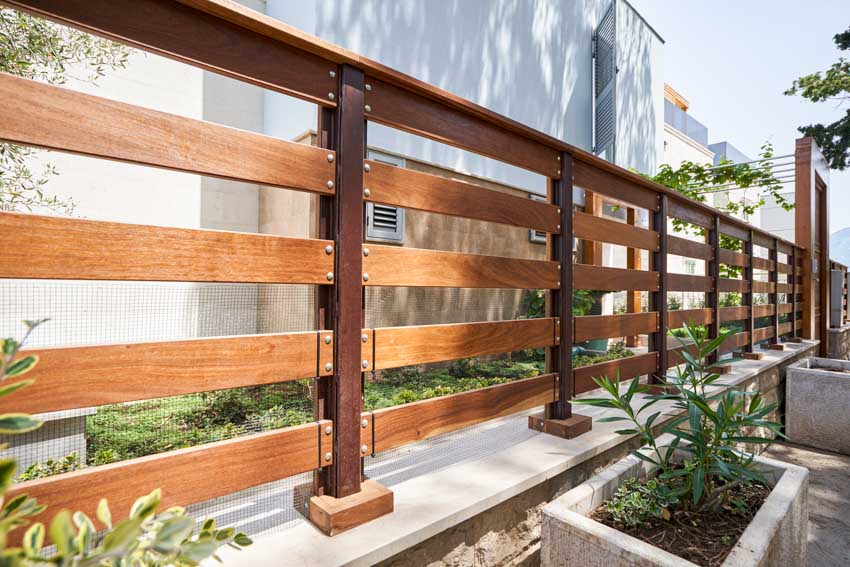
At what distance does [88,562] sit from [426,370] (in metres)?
2.31

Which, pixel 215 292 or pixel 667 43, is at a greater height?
pixel 667 43

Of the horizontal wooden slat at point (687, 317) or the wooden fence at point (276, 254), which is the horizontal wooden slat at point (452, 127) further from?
the horizontal wooden slat at point (687, 317)

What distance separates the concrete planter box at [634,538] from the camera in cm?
105

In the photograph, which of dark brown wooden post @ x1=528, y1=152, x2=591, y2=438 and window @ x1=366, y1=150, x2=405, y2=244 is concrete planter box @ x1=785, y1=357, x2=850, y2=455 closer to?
dark brown wooden post @ x1=528, y1=152, x2=591, y2=438

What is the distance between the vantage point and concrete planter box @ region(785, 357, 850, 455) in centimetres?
317

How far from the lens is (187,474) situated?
928mm

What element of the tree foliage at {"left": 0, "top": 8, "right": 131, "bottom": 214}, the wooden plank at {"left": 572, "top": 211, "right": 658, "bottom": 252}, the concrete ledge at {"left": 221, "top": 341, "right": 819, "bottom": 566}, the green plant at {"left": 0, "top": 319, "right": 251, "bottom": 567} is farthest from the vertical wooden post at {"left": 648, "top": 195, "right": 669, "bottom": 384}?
the tree foliage at {"left": 0, "top": 8, "right": 131, "bottom": 214}

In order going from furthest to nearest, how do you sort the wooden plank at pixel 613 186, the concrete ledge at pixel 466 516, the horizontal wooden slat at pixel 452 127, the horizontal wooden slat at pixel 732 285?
the horizontal wooden slat at pixel 732 285 < the wooden plank at pixel 613 186 < the horizontal wooden slat at pixel 452 127 < the concrete ledge at pixel 466 516

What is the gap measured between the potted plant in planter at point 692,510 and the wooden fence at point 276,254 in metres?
0.40

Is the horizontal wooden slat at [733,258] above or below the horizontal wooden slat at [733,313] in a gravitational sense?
above

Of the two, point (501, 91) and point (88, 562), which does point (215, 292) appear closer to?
point (88, 562)

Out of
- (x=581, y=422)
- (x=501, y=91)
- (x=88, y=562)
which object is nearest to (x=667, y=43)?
(x=501, y=91)

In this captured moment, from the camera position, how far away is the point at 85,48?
7.97 feet

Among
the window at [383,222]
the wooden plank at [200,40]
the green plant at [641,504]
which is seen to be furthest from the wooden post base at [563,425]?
the window at [383,222]
